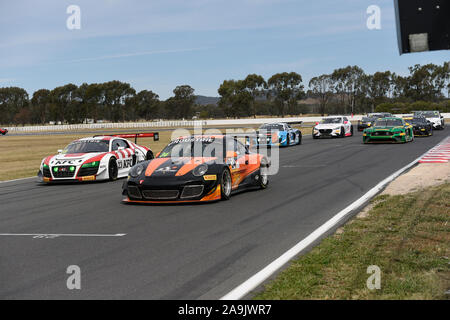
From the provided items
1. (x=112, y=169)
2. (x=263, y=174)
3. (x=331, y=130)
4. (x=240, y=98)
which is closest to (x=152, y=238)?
(x=263, y=174)

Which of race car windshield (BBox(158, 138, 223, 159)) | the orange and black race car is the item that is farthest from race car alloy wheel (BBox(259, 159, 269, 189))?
race car windshield (BBox(158, 138, 223, 159))

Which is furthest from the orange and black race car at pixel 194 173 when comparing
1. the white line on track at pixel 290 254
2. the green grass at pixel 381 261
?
the green grass at pixel 381 261

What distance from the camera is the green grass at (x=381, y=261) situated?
4531 millimetres

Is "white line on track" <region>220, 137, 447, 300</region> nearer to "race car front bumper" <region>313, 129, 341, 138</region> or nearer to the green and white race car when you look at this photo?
the green and white race car

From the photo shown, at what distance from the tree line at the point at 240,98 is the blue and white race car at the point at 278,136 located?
86632mm

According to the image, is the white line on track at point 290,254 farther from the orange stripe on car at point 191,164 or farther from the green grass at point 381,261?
the orange stripe on car at point 191,164

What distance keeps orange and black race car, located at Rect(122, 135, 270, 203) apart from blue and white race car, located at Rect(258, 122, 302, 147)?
598 inches

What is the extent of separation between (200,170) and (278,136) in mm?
17321

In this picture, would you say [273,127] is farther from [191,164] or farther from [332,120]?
[191,164]
